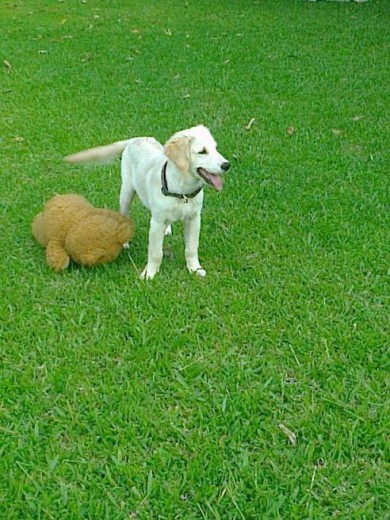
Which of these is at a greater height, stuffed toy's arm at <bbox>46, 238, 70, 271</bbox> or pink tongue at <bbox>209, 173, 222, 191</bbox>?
pink tongue at <bbox>209, 173, 222, 191</bbox>

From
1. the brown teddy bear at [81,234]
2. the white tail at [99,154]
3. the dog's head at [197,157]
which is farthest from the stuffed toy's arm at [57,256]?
the dog's head at [197,157]

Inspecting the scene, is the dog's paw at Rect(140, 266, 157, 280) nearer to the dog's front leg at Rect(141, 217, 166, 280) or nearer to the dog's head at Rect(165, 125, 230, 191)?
the dog's front leg at Rect(141, 217, 166, 280)

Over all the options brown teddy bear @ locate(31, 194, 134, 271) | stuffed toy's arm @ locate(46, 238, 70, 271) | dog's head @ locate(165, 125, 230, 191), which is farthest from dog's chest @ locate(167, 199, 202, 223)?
stuffed toy's arm @ locate(46, 238, 70, 271)

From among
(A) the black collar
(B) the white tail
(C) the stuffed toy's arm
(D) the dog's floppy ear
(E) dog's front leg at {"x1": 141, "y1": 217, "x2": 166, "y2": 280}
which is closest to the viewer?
(D) the dog's floppy ear

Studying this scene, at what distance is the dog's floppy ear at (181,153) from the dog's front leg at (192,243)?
13.6 inches

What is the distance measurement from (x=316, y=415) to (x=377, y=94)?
14.5 ft

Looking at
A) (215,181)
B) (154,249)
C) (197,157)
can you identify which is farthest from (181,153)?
(154,249)

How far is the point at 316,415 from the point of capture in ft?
7.91

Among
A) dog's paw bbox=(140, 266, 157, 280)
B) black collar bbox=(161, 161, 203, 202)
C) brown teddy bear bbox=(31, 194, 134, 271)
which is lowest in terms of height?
dog's paw bbox=(140, 266, 157, 280)

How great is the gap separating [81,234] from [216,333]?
2.83 ft

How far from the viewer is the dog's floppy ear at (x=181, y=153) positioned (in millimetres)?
2936

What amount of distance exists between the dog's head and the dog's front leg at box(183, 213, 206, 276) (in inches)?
11.2

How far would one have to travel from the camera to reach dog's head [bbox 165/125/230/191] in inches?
116

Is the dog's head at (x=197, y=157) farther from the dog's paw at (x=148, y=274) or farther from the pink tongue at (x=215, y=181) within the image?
the dog's paw at (x=148, y=274)
